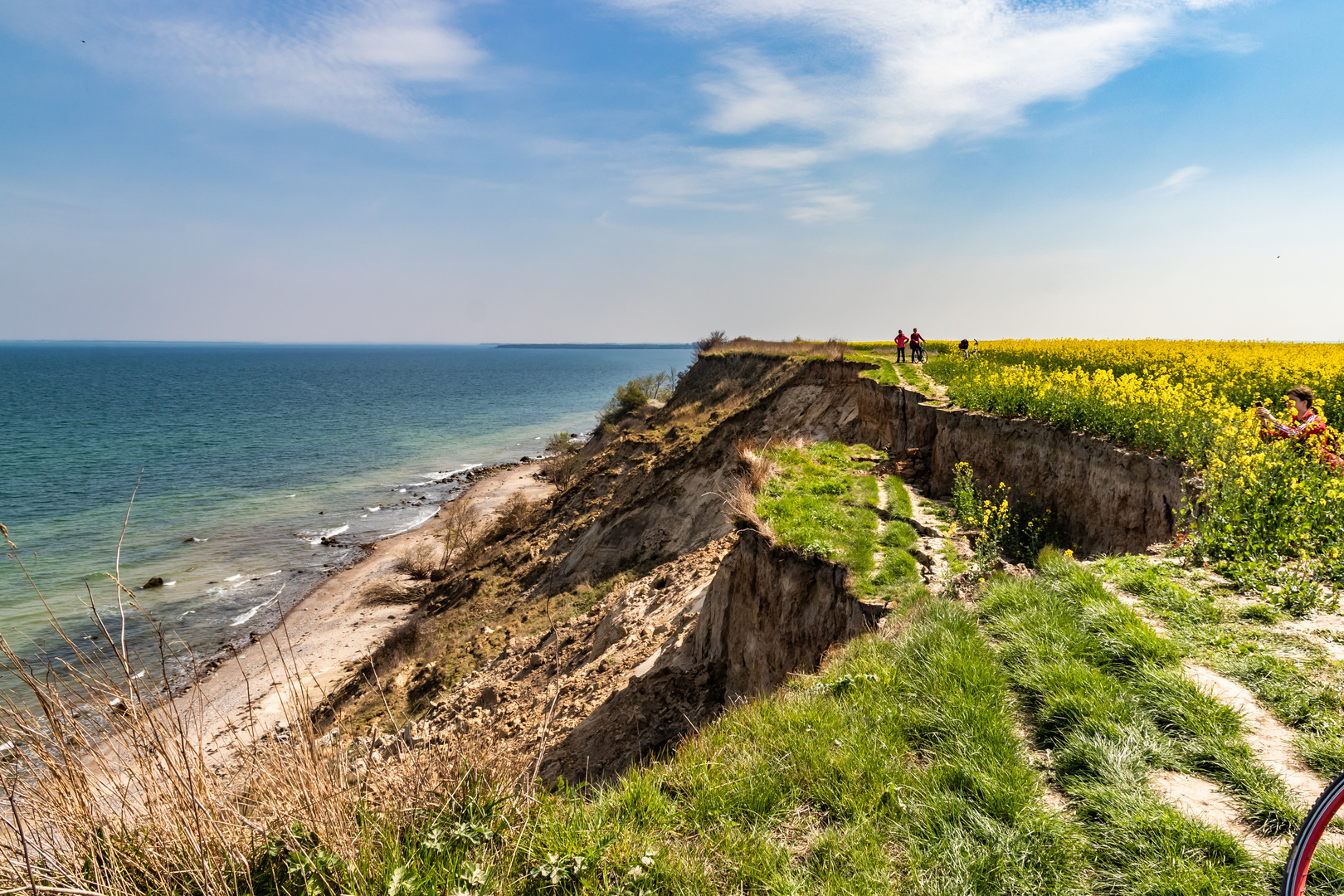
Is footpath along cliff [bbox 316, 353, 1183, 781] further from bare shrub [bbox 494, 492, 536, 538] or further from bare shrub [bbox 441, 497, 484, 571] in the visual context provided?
bare shrub [bbox 441, 497, 484, 571]

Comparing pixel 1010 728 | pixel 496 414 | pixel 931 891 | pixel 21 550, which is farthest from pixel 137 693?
pixel 496 414

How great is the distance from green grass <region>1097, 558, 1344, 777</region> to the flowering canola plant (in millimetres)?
831

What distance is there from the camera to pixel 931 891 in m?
3.39

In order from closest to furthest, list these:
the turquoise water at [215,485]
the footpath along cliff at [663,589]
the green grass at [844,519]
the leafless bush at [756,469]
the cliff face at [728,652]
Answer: the green grass at [844,519] < the cliff face at [728,652] < the footpath along cliff at [663,589] < the leafless bush at [756,469] < the turquoise water at [215,485]

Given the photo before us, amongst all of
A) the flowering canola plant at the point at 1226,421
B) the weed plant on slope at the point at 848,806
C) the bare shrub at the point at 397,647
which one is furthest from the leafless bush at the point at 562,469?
the weed plant on slope at the point at 848,806

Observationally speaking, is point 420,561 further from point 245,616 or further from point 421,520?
point 421,520

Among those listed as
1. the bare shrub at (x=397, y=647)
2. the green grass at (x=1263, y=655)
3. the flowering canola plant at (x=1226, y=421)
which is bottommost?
the bare shrub at (x=397, y=647)

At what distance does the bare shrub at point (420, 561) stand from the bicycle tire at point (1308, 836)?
2897 centimetres

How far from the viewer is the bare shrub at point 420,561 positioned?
28.3 meters

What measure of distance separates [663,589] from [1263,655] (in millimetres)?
11251

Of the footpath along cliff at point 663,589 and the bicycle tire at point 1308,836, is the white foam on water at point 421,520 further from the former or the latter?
the bicycle tire at point 1308,836

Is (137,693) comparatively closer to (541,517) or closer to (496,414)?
(541,517)

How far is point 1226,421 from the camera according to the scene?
9.44 metres

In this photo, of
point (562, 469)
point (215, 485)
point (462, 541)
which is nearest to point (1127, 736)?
point (462, 541)
